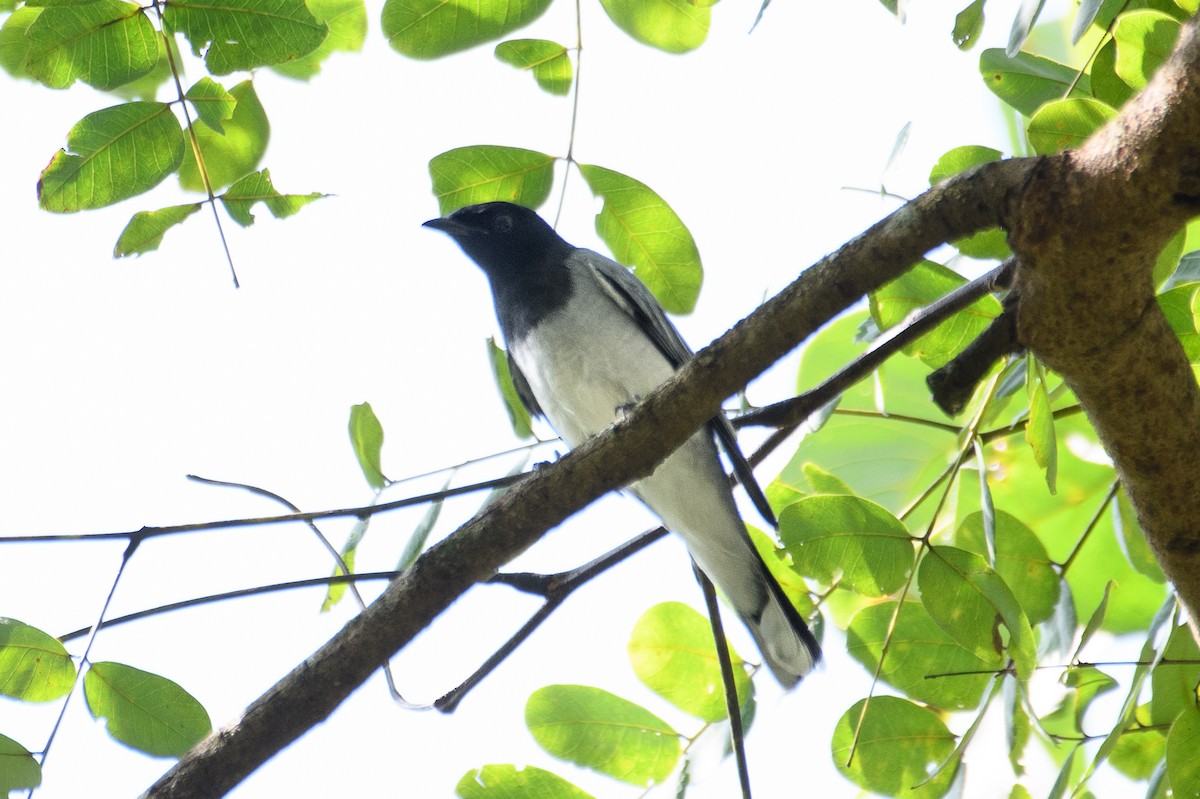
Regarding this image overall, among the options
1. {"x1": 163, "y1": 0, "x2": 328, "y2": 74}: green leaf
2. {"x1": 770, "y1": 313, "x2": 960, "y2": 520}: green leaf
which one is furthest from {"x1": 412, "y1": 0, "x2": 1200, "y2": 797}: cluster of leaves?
{"x1": 163, "y1": 0, "x2": 328, "y2": 74}: green leaf

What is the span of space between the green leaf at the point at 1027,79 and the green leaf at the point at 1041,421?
719 mm

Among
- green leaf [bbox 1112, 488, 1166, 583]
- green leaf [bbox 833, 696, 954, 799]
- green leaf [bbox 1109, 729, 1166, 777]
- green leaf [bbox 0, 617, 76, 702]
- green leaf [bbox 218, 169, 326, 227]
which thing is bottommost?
green leaf [bbox 1109, 729, 1166, 777]

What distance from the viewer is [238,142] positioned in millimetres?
3008

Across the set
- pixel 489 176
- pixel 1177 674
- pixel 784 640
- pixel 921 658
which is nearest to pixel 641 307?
pixel 489 176

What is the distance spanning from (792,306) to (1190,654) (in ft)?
3.46

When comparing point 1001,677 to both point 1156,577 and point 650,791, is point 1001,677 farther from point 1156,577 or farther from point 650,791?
point 650,791

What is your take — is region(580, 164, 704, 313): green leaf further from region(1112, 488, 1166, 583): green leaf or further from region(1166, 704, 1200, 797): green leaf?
region(1166, 704, 1200, 797): green leaf

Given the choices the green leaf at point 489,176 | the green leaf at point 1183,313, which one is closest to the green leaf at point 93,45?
the green leaf at point 489,176

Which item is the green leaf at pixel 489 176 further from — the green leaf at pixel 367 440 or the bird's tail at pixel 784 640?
the bird's tail at pixel 784 640

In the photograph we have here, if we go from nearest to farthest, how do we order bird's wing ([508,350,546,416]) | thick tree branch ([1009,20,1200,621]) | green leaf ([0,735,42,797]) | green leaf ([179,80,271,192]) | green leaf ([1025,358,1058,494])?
thick tree branch ([1009,20,1200,621])
green leaf ([1025,358,1058,494])
green leaf ([0,735,42,797])
green leaf ([179,80,271,192])
bird's wing ([508,350,546,416])

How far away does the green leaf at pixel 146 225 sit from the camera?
2.66 meters

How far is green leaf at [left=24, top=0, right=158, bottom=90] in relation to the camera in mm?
2393

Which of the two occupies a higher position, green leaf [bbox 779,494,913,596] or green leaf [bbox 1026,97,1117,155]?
green leaf [bbox 1026,97,1117,155]

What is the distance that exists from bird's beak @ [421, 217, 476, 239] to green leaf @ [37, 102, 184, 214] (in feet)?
6.50
